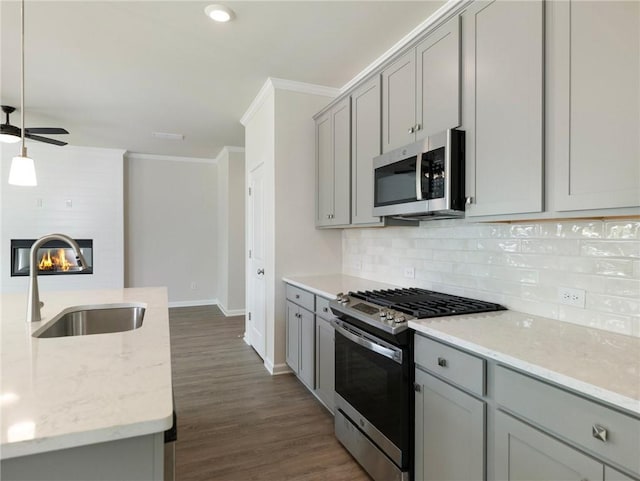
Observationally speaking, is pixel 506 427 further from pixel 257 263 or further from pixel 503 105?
pixel 257 263

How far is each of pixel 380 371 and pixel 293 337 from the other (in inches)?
59.8

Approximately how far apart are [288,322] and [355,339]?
4.67 feet

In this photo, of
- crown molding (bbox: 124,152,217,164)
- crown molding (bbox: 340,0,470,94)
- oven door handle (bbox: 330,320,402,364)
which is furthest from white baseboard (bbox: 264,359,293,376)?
crown molding (bbox: 124,152,217,164)

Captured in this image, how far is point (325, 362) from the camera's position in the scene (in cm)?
269

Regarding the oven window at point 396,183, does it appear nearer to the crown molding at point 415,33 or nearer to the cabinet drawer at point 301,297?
the crown molding at point 415,33

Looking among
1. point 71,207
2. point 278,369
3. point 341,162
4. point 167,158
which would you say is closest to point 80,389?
point 341,162

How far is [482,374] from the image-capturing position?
4.42 feet

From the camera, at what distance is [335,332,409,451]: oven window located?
1726 mm

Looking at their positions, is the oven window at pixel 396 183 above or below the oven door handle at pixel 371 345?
above

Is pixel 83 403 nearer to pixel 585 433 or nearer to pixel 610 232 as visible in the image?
pixel 585 433

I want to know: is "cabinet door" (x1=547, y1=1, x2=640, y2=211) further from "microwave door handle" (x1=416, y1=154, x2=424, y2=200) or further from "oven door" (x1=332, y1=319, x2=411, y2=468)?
"oven door" (x1=332, y1=319, x2=411, y2=468)

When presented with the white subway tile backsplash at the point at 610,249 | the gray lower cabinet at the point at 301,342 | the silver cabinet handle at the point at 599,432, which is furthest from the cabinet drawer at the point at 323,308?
the silver cabinet handle at the point at 599,432

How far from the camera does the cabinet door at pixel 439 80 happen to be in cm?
189

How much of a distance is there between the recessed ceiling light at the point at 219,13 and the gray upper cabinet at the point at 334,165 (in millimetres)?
1103
